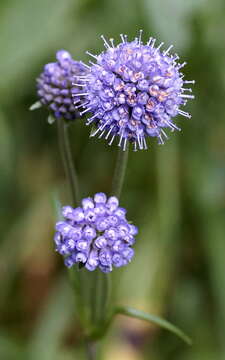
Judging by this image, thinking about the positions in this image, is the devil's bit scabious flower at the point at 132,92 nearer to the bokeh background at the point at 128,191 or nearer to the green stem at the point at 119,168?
the green stem at the point at 119,168

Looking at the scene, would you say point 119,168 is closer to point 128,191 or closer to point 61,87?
point 61,87

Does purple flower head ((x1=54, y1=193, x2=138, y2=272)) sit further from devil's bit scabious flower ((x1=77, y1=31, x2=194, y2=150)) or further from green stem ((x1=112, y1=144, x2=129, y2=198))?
devil's bit scabious flower ((x1=77, y1=31, x2=194, y2=150))

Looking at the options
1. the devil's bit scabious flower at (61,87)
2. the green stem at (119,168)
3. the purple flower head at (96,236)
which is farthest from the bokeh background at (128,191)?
the purple flower head at (96,236)

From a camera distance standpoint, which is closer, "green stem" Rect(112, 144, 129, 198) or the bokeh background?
"green stem" Rect(112, 144, 129, 198)

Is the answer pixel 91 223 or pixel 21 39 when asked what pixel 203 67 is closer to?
pixel 21 39

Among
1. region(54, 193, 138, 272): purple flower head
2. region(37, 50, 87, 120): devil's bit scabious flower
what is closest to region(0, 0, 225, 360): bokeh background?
Result: region(37, 50, 87, 120): devil's bit scabious flower

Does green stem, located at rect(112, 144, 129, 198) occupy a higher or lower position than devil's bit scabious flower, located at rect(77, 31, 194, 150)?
lower

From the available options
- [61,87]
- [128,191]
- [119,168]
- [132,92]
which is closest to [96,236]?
[119,168]
